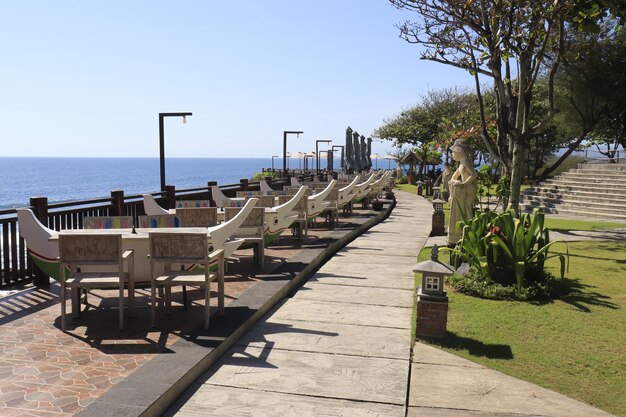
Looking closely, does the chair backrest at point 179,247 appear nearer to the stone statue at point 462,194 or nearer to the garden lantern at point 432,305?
the garden lantern at point 432,305

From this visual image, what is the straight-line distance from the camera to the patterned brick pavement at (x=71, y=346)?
149 inches

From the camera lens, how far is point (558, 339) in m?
5.74

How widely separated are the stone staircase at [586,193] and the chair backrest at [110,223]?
18412mm

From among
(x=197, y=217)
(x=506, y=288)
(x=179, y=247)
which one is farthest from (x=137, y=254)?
(x=506, y=288)

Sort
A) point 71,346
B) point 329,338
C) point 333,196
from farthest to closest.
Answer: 1. point 333,196
2. point 329,338
3. point 71,346

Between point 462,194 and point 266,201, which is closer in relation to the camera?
point 462,194

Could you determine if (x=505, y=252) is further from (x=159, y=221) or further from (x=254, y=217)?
(x=159, y=221)

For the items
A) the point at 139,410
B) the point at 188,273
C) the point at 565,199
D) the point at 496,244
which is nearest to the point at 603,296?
the point at 496,244

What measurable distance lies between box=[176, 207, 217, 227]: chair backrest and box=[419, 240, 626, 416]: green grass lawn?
3358 millimetres

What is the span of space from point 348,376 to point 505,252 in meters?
3.97

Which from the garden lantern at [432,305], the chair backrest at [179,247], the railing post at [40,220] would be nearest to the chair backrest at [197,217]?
the railing post at [40,220]

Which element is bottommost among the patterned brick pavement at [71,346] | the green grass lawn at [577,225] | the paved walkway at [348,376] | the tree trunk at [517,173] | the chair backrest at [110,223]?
the green grass lawn at [577,225]

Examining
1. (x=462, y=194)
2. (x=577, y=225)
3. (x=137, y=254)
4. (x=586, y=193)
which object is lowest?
(x=577, y=225)

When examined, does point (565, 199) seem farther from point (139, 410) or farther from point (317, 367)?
point (139, 410)
